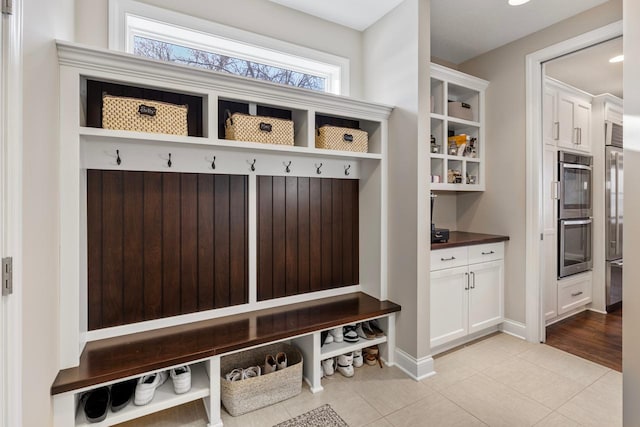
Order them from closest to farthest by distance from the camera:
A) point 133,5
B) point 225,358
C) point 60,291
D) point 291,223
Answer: point 60,291
point 133,5
point 225,358
point 291,223

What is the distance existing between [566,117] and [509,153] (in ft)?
3.06

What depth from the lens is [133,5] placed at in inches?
75.1

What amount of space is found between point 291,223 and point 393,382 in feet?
4.36

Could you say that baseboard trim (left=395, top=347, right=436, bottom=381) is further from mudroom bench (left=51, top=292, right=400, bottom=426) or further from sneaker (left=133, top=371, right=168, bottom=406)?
sneaker (left=133, top=371, right=168, bottom=406)

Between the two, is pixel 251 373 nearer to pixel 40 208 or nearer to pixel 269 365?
pixel 269 365

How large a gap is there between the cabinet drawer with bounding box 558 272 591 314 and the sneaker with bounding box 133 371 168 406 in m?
3.66

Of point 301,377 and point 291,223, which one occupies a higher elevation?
point 291,223

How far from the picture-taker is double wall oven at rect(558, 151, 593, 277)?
3156mm

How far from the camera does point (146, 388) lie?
1.62 m

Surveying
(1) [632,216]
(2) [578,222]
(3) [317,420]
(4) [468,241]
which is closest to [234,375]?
(3) [317,420]

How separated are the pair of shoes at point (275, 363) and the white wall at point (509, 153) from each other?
2.21m

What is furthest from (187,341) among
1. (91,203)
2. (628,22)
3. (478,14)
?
(478,14)

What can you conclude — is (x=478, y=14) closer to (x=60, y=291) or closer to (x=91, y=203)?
(x=91, y=203)

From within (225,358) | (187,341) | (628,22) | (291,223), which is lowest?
(225,358)
